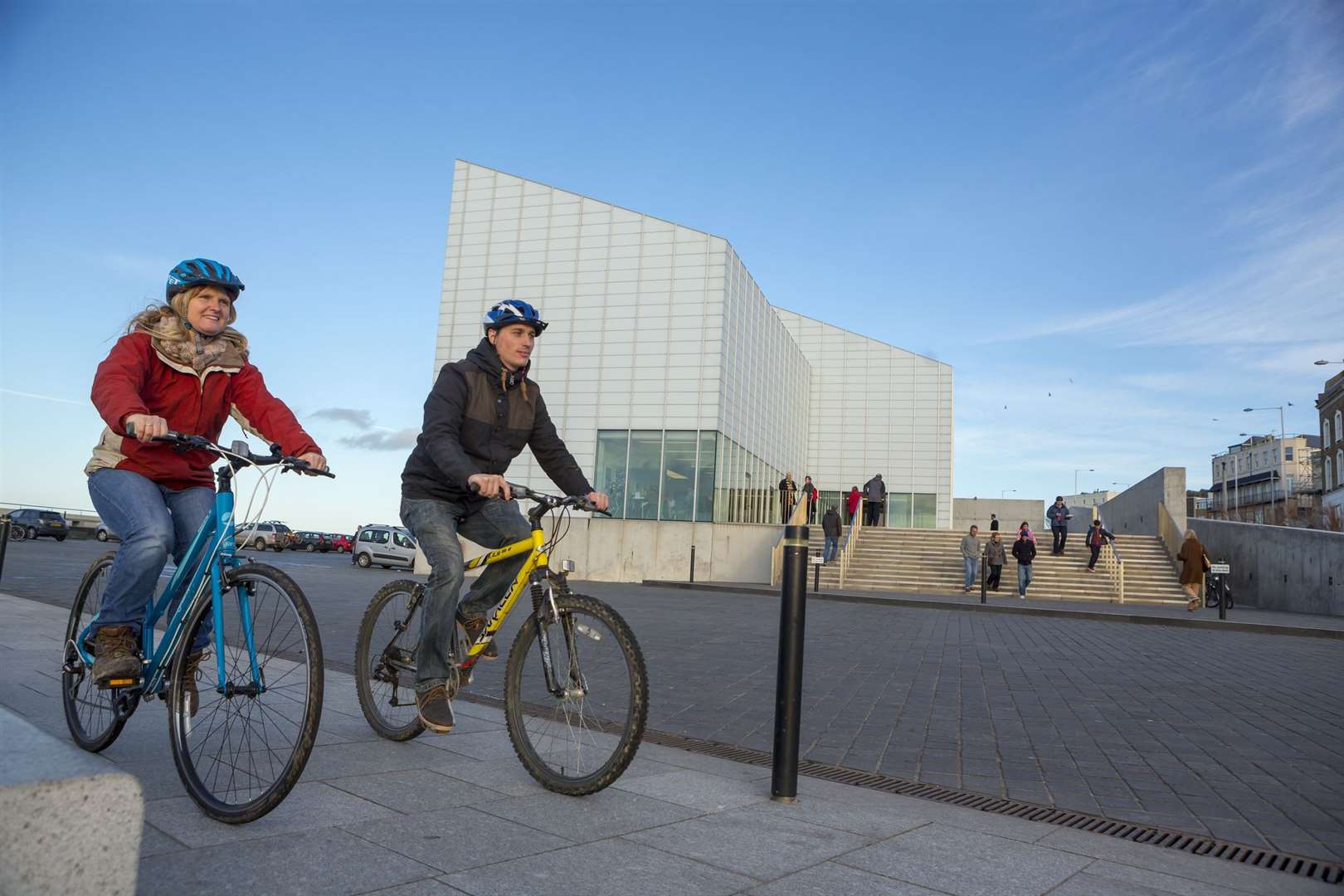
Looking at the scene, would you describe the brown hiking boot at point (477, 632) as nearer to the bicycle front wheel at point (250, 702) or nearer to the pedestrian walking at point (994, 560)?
the bicycle front wheel at point (250, 702)

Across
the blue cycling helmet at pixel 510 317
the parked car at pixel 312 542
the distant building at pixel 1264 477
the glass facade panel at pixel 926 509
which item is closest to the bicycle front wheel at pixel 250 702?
the blue cycling helmet at pixel 510 317

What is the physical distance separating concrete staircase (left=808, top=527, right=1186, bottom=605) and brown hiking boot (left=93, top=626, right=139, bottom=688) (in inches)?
843

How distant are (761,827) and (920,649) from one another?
7.72m

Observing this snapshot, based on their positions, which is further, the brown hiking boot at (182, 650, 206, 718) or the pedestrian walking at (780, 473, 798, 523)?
the pedestrian walking at (780, 473, 798, 523)

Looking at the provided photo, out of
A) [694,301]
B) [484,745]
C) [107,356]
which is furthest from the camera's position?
[694,301]

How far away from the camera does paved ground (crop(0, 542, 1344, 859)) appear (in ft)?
13.8

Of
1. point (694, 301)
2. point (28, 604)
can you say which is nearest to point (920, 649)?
point (28, 604)

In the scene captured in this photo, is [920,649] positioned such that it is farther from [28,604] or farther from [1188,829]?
[28,604]

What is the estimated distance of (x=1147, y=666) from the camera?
9.43 m

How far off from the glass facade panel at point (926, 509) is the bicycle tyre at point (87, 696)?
46.4m

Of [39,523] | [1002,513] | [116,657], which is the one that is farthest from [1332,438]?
[39,523]

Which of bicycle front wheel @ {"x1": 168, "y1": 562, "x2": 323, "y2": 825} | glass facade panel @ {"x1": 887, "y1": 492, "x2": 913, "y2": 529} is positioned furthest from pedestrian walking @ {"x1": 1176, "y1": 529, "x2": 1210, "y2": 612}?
glass facade panel @ {"x1": 887, "y1": 492, "x2": 913, "y2": 529}

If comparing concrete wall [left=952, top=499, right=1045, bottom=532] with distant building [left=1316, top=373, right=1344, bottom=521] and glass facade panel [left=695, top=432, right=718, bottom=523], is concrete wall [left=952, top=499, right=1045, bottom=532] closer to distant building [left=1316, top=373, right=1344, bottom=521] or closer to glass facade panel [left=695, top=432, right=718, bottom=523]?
distant building [left=1316, top=373, right=1344, bottom=521]

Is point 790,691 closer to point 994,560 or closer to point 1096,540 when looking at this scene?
point 994,560
